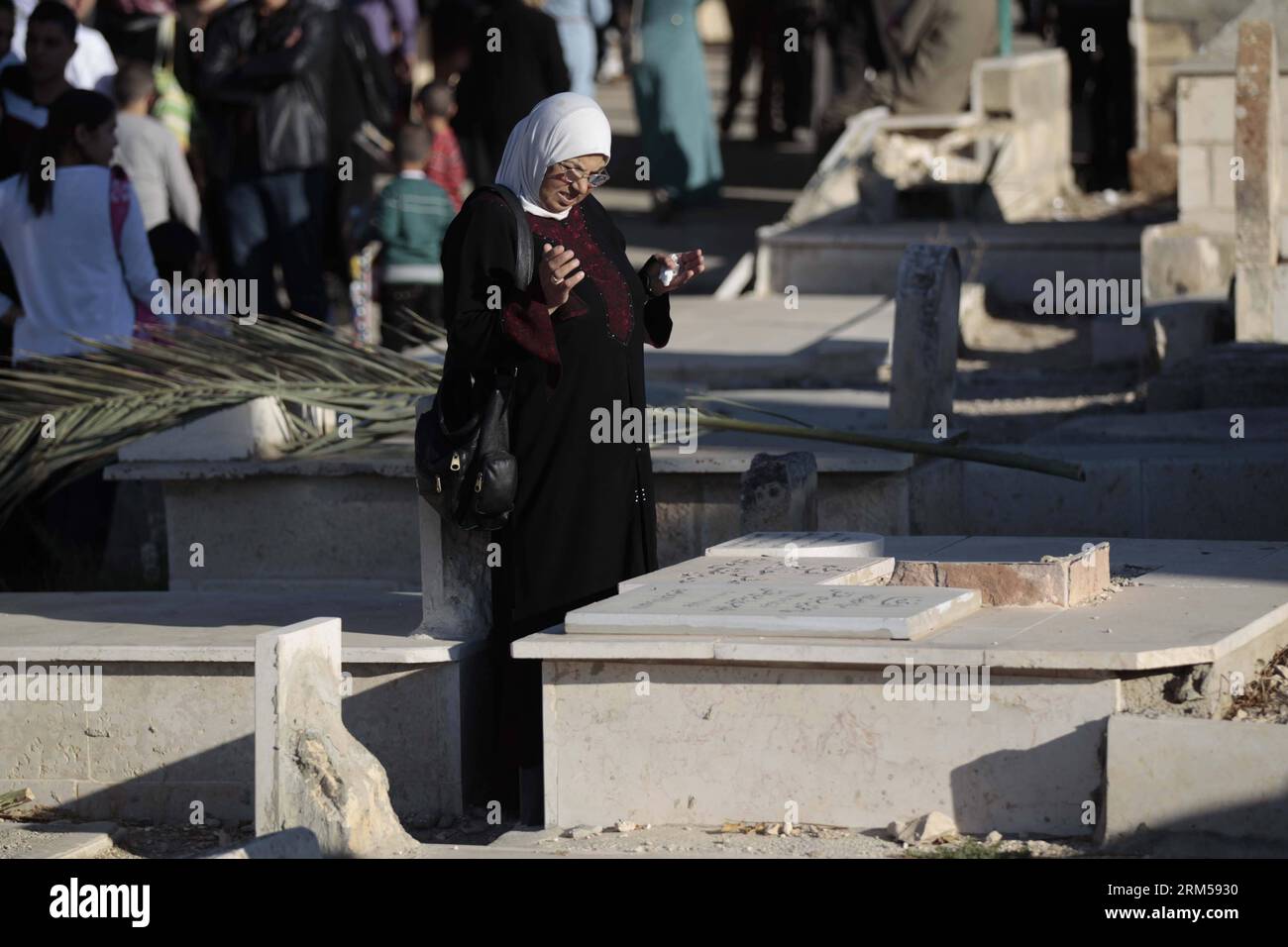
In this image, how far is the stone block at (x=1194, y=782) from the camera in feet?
16.4

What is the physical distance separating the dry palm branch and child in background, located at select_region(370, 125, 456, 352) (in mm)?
2915

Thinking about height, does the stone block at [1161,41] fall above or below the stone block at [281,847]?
above

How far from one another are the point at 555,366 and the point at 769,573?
81 centimetres

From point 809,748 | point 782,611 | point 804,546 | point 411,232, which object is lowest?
point 809,748

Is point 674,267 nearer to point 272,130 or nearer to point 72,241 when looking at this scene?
point 72,241

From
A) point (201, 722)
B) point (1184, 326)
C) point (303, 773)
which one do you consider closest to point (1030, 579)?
point (303, 773)

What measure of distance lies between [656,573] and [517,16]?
24.4 feet

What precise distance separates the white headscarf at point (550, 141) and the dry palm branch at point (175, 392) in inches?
84.6

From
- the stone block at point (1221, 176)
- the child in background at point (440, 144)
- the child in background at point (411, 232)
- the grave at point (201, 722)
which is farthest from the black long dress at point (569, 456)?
the stone block at point (1221, 176)

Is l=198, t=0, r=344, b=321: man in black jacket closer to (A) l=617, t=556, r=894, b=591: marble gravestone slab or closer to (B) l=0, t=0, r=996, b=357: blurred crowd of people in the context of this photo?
(B) l=0, t=0, r=996, b=357: blurred crowd of people

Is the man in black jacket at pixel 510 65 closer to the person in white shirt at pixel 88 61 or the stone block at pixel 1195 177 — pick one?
the person in white shirt at pixel 88 61

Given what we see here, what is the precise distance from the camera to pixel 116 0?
554 inches

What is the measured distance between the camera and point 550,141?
18.7 ft

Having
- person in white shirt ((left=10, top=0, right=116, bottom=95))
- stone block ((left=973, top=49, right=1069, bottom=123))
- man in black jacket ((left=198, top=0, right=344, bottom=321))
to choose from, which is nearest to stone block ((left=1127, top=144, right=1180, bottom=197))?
stone block ((left=973, top=49, right=1069, bottom=123))
